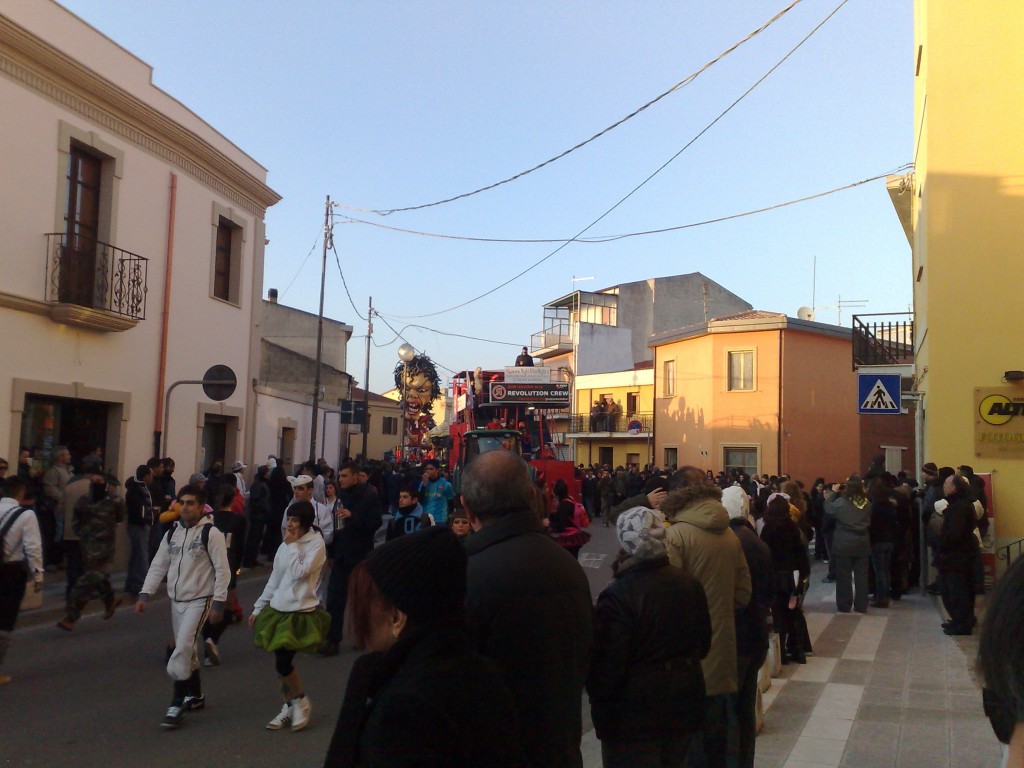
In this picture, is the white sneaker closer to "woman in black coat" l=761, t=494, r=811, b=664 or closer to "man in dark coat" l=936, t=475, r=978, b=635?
"woman in black coat" l=761, t=494, r=811, b=664

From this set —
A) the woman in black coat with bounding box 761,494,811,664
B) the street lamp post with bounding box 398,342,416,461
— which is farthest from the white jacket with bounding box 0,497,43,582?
the street lamp post with bounding box 398,342,416,461

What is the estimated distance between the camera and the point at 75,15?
1468 centimetres

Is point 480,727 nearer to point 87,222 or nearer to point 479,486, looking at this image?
point 479,486

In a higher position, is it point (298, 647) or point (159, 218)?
point (159, 218)

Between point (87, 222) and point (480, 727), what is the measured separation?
50.3 ft

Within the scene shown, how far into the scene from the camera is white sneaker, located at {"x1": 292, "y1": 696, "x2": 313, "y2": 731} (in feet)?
A: 21.3

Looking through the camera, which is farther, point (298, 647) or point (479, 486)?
point (298, 647)

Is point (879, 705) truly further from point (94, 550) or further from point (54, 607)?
point (54, 607)

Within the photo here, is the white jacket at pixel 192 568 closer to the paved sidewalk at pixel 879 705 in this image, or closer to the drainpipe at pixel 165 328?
the paved sidewalk at pixel 879 705

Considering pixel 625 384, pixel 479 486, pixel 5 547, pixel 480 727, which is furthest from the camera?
pixel 625 384

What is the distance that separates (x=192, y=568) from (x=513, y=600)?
4.73 meters

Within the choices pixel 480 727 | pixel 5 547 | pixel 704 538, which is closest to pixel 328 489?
pixel 5 547

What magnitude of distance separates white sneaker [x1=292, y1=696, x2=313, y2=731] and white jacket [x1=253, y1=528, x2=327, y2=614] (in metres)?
0.64

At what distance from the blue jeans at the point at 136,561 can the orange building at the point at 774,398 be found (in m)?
24.5
